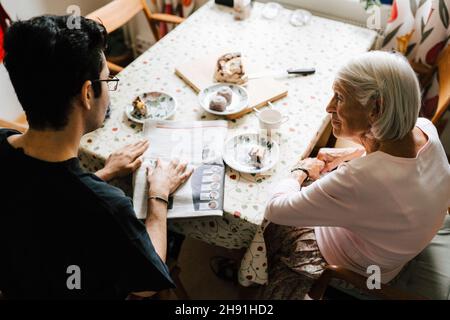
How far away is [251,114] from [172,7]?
1.48 meters

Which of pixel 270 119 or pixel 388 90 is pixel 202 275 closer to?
pixel 270 119

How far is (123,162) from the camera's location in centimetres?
122

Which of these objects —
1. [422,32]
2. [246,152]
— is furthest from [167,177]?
[422,32]

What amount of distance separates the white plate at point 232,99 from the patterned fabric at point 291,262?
453 mm

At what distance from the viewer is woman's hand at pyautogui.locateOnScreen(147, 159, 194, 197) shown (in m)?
1.13

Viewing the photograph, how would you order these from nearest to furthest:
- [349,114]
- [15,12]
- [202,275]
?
[349,114] → [202,275] → [15,12]

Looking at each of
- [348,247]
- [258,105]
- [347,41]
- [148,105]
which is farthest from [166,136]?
[347,41]

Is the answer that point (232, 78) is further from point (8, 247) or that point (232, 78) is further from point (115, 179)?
point (8, 247)

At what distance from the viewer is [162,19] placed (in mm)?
2146

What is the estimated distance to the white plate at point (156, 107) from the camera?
140cm

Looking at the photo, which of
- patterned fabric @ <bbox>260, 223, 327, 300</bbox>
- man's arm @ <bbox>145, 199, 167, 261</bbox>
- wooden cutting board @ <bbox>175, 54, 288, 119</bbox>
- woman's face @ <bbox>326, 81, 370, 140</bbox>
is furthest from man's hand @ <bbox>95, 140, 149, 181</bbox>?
woman's face @ <bbox>326, 81, 370, 140</bbox>

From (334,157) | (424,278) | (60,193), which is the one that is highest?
(60,193)

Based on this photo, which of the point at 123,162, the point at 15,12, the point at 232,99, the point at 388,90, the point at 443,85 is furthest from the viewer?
the point at 15,12
